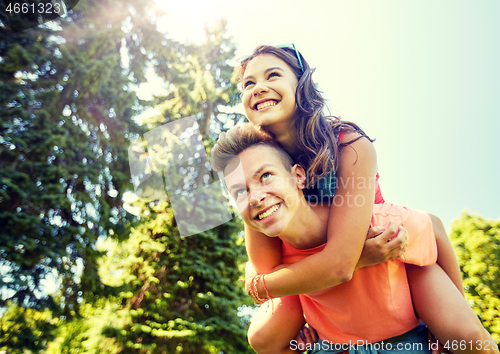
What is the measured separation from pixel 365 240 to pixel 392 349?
0.66 meters

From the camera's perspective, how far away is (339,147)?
75.2 inches

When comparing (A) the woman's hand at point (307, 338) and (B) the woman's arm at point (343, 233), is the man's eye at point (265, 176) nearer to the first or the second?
(B) the woman's arm at point (343, 233)

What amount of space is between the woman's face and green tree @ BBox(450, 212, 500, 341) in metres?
9.34

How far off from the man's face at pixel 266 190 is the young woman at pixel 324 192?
0.17 m

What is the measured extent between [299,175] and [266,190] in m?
0.30

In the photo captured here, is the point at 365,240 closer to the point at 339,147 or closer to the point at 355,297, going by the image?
the point at 355,297

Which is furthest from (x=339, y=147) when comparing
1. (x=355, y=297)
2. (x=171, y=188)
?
(x=171, y=188)

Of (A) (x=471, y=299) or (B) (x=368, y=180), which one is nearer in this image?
(B) (x=368, y=180)

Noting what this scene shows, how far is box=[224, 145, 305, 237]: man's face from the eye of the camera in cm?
175

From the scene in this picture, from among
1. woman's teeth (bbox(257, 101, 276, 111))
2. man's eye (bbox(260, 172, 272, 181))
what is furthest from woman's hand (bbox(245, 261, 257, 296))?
woman's teeth (bbox(257, 101, 276, 111))

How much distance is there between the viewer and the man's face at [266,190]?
5.74ft

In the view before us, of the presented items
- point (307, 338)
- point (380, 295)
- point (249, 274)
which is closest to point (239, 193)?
point (249, 274)

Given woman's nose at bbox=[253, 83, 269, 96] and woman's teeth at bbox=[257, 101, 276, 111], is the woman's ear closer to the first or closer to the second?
woman's teeth at bbox=[257, 101, 276, 111]

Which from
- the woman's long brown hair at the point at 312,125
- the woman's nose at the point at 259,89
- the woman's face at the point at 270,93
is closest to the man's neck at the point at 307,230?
the woman's long brown hair at the point at 312,125
